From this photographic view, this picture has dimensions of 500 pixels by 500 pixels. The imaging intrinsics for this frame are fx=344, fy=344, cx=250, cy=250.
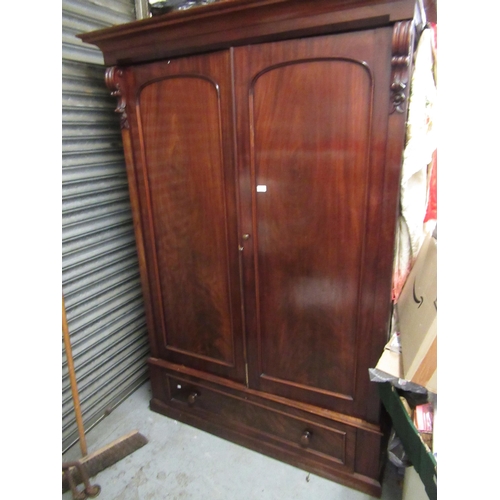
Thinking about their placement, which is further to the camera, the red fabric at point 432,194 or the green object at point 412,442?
the red fabric at point 432,194

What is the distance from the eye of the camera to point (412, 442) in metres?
0.98

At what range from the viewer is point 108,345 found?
1794mm

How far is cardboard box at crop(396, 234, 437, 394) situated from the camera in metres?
0.92

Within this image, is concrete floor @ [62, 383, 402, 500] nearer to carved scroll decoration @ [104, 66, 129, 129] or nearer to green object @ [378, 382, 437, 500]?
green object @ [378, 382, 437, 500]

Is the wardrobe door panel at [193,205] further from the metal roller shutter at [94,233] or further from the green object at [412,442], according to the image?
the green object at [412,442]

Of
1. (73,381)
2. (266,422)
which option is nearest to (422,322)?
(266,422)

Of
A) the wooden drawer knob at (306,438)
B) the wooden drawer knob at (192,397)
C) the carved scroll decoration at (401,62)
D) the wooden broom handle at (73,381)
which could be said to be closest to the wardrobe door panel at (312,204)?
the carved scroll decoration at (401,62)

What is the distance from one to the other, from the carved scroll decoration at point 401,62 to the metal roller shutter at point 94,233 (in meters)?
1.29

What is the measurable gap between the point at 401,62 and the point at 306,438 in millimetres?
1387

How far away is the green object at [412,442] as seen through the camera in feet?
2.88

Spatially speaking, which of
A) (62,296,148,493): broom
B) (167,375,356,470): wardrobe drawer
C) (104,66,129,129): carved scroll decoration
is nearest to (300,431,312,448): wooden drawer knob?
(167,375,356,470): wardrobe drawer

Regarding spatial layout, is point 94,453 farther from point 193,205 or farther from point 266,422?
point 193,205
